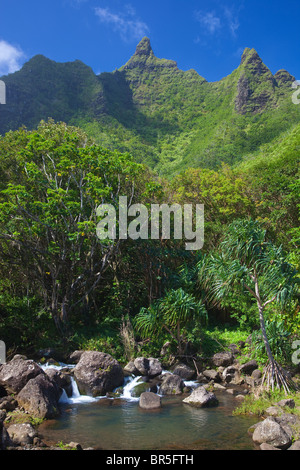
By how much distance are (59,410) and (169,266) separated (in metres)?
9.96

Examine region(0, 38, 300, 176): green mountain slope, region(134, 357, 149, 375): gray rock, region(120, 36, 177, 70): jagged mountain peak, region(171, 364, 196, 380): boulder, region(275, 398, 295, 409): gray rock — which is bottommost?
region(171, 364, 196, 380): boulder

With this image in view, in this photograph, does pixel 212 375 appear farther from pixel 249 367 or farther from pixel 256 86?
pixel 256 86

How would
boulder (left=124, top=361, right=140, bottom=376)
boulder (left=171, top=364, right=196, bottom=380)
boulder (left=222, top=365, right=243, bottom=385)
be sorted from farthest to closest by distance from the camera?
boulder (left=124, top=361, right=140, bottom=376), boulder (left=171, top=364, right=196, bottom=380), boulder (left=222, top=365, right=243, bottom=385)

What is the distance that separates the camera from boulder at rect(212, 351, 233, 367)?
12719 millimetres

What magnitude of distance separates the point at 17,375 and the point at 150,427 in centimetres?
405

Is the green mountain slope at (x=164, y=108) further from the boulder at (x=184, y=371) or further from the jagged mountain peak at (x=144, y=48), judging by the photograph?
the boulder at (x=184, y=371)

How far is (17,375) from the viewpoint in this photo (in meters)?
9.82

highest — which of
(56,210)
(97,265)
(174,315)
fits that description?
(56,210)

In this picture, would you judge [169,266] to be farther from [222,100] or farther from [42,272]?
[222,100]

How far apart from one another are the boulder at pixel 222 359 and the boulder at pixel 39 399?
19.4 ft

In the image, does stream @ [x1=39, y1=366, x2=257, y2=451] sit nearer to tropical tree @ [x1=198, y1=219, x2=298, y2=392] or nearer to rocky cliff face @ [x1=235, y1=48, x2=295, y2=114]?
tropical tree @ [x1=198, y1=219, x2=298, y2=392]

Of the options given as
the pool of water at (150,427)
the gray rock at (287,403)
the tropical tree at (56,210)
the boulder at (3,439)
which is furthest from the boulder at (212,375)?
the boulder at (3,439)

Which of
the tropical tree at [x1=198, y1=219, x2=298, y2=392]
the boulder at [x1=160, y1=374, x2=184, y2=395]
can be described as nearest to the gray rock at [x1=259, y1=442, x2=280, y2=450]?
the tropical tree at [x1=198, y1=219, x2=298, y2=392]

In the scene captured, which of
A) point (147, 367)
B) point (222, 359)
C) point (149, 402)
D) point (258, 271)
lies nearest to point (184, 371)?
point (147, 367)
